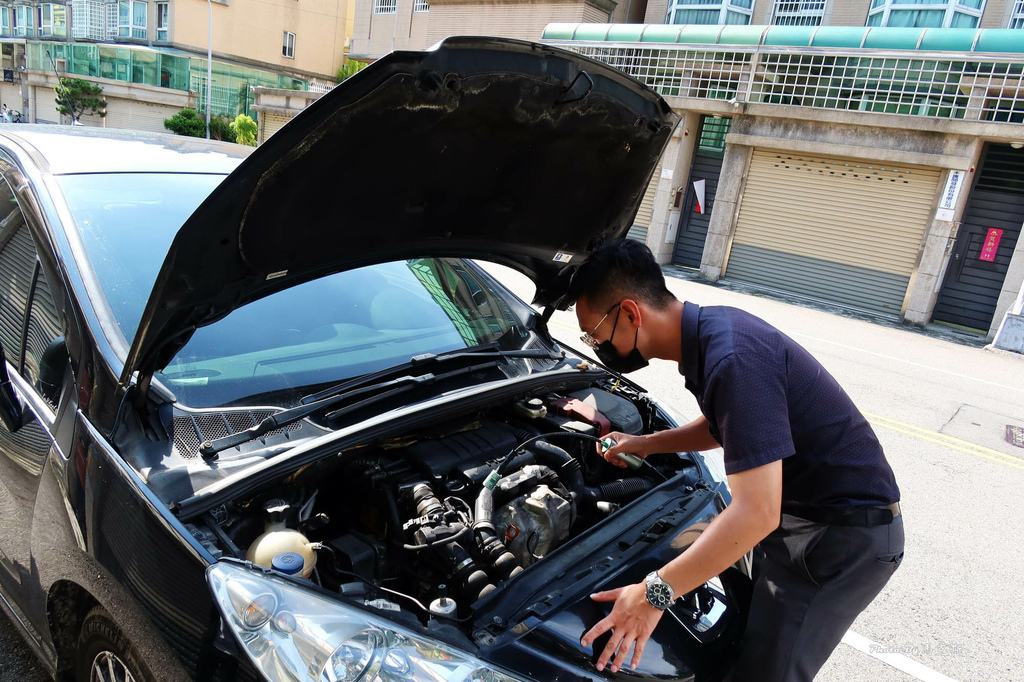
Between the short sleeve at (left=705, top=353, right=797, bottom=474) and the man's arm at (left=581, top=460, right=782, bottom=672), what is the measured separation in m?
0.04

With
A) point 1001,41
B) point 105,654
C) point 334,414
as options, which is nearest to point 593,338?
point 334,414

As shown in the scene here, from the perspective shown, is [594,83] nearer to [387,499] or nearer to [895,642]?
[387,499]

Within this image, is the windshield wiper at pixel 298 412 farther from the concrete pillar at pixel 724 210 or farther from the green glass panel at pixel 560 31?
the green glass panel at pixel 560 31

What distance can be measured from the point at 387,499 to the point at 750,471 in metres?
1.07

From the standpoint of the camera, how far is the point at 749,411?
1706 mm

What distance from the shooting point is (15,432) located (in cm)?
217

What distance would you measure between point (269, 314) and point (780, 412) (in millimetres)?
1746

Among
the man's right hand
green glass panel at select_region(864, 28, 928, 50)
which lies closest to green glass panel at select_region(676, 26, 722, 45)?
green glass panel at select_region(864, 28, 928, 50)

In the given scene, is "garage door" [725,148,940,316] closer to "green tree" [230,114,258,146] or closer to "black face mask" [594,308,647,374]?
"black face mask" [594,308,647,374]

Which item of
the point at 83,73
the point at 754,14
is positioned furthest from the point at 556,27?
the point at 83,73

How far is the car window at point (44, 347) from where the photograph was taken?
6.82 feet

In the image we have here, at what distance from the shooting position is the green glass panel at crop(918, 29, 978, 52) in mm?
13680

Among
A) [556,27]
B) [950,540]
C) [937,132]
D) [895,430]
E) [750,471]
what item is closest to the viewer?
[750,471]

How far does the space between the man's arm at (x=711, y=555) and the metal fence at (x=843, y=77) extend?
12399 millimetres
